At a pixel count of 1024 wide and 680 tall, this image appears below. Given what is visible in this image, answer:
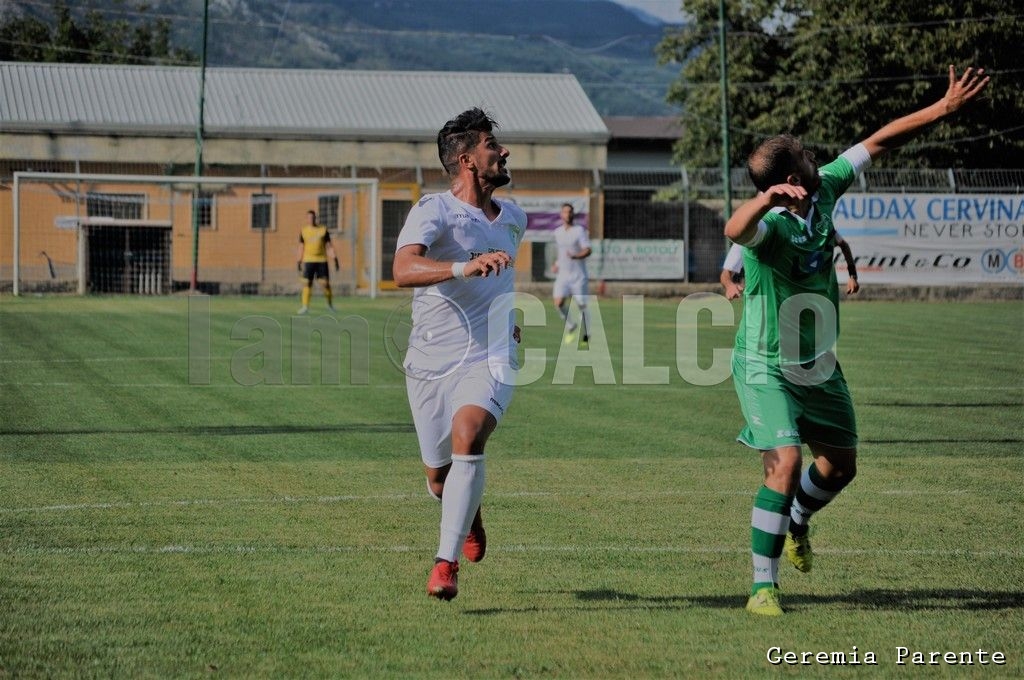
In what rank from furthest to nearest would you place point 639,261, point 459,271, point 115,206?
point 639,261 → point 115,206 → point 459,271

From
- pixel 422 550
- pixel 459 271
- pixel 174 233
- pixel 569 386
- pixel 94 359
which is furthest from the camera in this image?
pixel 174 233

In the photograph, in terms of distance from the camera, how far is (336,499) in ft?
28.7

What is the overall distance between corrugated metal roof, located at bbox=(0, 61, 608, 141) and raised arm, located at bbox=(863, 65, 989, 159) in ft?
130

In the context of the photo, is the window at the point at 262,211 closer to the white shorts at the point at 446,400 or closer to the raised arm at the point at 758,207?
the white shorts at the point at 446,400

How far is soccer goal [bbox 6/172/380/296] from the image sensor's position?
3475 cm

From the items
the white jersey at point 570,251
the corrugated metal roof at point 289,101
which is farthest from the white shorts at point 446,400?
the corrugated metal roof at point 289,101

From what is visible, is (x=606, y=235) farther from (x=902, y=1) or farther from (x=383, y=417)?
(x=383, y=417)

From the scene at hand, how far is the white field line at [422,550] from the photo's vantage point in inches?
278

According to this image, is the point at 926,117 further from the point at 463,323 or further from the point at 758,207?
the point at 463,323

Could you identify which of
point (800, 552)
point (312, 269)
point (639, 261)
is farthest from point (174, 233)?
point (800, 552)

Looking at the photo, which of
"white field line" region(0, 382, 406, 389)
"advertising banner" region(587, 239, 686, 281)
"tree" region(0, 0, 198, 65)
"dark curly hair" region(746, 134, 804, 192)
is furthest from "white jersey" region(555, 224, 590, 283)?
"tree" region(0, 0, 198, 65)

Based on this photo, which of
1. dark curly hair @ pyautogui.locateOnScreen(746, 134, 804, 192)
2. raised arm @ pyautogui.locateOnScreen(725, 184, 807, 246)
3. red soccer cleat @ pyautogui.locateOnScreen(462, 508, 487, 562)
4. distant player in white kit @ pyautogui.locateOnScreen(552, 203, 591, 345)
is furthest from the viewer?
distant player in white kit @ pyautogui.locateOnScreen(552, 203, 591, 345)

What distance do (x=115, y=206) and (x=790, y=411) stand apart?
33229mm

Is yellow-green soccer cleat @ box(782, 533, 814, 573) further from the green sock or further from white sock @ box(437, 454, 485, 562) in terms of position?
white sock @ box(437, 454, 485, 562)
